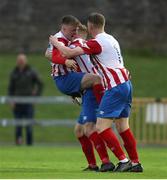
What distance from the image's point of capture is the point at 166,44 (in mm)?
38094

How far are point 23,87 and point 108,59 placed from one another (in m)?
12.0

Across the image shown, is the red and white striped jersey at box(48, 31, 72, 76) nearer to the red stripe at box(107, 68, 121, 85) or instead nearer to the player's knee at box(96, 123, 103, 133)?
the red stripe at box(107, 68, 121, 85)

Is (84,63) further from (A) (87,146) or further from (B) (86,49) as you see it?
(A) (87,146)

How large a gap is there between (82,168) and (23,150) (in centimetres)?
617

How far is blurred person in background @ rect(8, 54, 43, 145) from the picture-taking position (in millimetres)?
25172

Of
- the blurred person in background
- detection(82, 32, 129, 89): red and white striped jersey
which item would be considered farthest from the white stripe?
the blurred person in background

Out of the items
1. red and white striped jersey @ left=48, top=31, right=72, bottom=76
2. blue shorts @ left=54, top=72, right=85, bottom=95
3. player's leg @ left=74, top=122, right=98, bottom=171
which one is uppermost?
red and white striped jersey @ left=48, top=31, right=72, bottom=76

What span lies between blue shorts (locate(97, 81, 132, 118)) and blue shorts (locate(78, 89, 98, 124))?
466 millimetres

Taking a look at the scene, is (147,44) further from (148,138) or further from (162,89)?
(148,138)

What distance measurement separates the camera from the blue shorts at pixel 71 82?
1423cm

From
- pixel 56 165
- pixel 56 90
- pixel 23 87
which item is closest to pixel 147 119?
pixel 23 87

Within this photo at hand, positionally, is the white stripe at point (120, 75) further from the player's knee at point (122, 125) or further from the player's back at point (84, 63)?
the player's knee at point (122, 125)

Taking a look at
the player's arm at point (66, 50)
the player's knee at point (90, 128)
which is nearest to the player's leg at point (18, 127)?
the player's knee at point (90, 128)

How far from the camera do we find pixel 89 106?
14.4 metres
